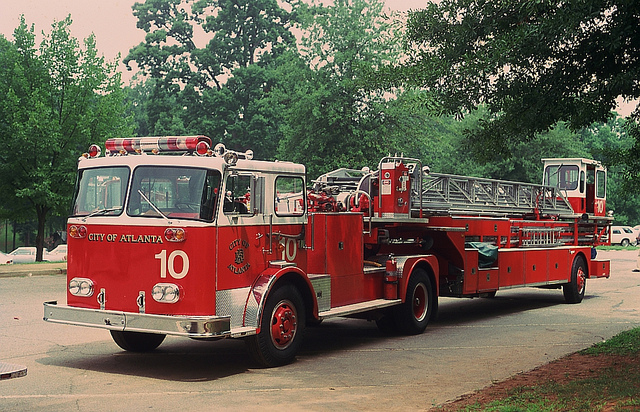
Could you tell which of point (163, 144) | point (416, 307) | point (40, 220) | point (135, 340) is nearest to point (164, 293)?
point (163, 144)

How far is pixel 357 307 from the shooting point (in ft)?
35.9

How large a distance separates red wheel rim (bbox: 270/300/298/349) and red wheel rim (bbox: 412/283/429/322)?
11.3 ft

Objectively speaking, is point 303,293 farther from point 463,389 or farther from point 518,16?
point 518,16

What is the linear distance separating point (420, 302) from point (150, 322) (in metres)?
5.48

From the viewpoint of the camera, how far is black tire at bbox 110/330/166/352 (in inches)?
404

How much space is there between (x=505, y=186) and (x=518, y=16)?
7.22 metres

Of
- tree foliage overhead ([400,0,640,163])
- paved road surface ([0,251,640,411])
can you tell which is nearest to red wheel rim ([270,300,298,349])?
paved road surface ([0,251,640,411])

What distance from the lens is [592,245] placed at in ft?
62.1

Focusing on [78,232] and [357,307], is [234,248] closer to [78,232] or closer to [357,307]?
[78,232]

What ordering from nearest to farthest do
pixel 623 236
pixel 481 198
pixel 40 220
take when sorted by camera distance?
1. pixel 481 198
2. pixel 40 220
3. pixel 623 236

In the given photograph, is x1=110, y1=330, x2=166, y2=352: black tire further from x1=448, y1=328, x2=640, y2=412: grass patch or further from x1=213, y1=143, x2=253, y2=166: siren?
x1=448, y1=328, x2=640, y2=412: grass patch

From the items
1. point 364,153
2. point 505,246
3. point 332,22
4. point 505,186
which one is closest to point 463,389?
point 505,246

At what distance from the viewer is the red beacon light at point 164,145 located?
29.9ft

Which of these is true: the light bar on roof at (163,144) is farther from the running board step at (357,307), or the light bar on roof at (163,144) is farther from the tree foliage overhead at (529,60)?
the tree foliage overhead at (529,60)
